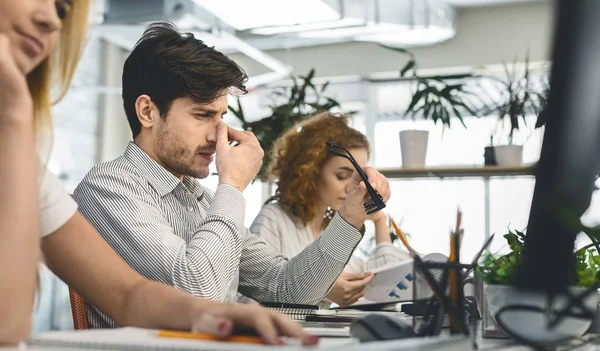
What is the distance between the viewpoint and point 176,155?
1.74 metres

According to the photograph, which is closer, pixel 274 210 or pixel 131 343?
pixel 131 343

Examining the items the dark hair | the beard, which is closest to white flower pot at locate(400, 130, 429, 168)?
the dark hair

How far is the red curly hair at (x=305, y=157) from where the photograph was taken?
271 centimetres

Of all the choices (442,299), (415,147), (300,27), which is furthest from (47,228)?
(300,27)

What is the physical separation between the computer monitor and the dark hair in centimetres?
122

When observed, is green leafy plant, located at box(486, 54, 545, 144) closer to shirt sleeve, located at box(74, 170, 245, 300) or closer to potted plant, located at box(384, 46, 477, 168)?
potted plant, located at box(384, 46, 477, 168)

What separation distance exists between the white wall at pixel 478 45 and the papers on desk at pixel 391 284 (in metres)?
3.91

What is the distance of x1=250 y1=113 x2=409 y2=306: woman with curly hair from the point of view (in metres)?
2.64

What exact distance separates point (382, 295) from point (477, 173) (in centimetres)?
109

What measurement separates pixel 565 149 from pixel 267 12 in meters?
3.20

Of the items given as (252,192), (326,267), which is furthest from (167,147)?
(252,192)

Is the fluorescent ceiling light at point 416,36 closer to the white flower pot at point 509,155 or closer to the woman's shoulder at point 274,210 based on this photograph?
the white flower pot at point 509,155

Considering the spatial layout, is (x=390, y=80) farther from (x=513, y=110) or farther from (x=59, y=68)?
(x=59, y=68)

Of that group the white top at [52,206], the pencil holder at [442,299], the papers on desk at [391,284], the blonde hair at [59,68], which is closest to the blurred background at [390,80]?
the papers on desk at [391,284]
